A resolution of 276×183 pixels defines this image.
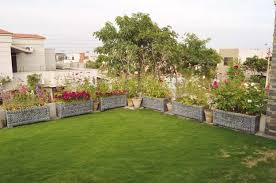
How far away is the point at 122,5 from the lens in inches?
561

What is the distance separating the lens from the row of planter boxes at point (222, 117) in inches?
208

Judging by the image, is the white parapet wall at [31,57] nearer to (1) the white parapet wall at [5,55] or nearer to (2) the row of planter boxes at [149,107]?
(1) the white parapet wall at [5,55]

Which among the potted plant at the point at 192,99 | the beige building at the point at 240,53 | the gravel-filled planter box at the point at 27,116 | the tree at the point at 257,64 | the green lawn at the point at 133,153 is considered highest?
the beige building at the point at 240,53

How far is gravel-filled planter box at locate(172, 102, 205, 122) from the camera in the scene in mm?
6352

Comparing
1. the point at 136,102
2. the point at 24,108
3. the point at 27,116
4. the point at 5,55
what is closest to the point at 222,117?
the point at 136,102

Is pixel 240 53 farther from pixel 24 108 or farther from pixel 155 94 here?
pixel 24 108

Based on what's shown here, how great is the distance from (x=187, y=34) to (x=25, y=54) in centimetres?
1331

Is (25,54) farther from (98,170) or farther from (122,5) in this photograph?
(98,170)

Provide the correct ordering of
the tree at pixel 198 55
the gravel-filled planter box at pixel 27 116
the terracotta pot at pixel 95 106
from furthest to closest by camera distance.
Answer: the tree at pixel 198 55 → the terracotta pot at pixel 95 106 → the gravel-filled planter box at pixel 27 116

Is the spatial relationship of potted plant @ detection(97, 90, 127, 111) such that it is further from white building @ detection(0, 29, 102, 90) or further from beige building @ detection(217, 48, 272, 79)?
beige building @ detection(217, 48, 272, 79)

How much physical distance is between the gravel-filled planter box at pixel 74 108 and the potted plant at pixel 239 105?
361 cm

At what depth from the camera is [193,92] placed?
716 cm

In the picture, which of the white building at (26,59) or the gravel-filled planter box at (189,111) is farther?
the white building at (26,59)

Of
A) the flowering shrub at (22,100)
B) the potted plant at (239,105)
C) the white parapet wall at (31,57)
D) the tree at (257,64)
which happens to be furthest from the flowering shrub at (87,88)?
the tree at (257,64)
